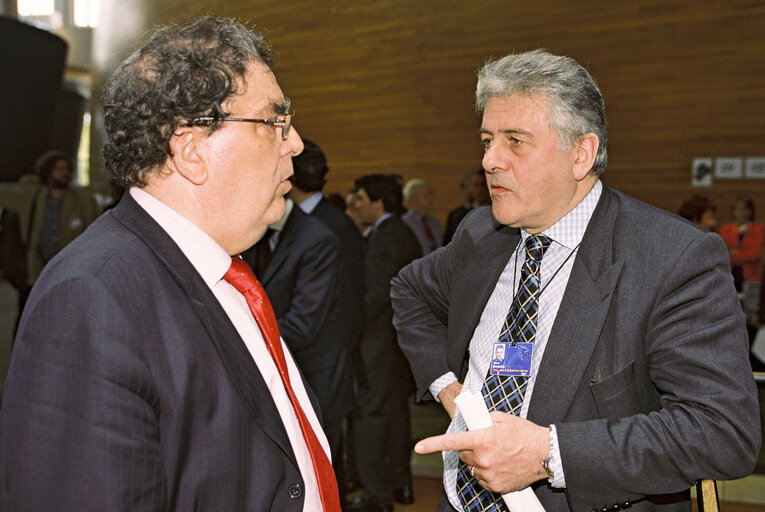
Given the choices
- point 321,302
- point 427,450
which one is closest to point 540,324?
point 427,450

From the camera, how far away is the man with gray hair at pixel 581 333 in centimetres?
125

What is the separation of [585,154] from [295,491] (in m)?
0.97

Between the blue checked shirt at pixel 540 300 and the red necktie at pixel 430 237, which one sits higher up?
the blue checked shirt at pixel 540 300

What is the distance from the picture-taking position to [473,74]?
8664 mm

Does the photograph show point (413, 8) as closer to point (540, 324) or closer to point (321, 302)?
point (321, 302)

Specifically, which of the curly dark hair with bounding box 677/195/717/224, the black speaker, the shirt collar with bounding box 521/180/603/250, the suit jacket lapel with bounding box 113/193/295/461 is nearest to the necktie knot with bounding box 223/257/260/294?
the suit jacket lapel with bounding box 113/193/295/461

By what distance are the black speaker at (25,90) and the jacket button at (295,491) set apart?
397 inches

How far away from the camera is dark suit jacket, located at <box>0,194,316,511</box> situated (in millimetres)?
911

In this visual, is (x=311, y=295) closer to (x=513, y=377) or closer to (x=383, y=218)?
(x=383, y=218)

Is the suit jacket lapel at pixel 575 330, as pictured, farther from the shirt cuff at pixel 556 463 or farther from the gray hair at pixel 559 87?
the gray hair at pixel 559 87

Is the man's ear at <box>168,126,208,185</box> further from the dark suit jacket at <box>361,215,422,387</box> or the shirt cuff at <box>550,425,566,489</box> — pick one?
the dark suit jacket at <box>361,215,422,387</box>

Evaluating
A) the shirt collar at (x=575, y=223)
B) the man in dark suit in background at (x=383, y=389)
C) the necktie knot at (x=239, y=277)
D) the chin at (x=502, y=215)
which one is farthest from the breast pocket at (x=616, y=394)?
the man in dark suit in background at (x=383, y=389)

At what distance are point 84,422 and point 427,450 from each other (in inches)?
26.6

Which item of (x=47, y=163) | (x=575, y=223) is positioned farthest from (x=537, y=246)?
(x=47, y=163)
